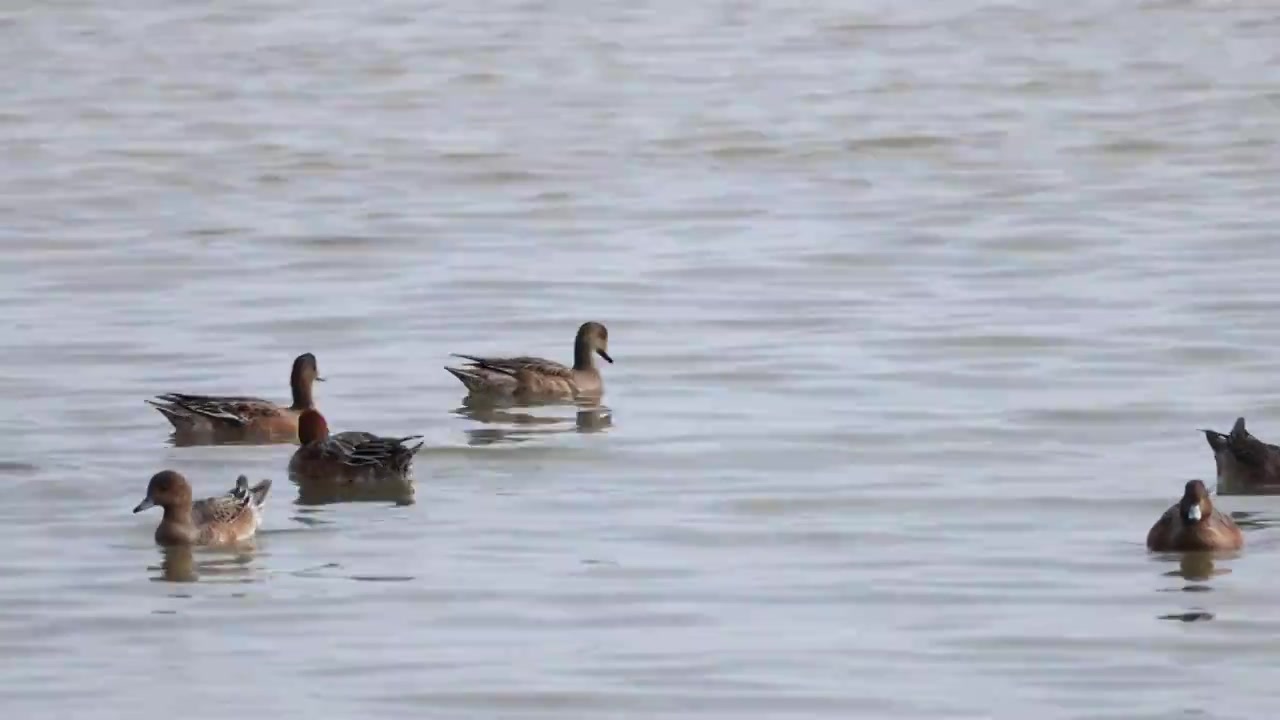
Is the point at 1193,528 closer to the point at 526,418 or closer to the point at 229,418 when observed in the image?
the point at 526,418

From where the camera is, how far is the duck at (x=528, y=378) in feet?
50.8

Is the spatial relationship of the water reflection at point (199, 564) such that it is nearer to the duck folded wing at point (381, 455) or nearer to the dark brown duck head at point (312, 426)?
the duck folded wing at point (381, 455)

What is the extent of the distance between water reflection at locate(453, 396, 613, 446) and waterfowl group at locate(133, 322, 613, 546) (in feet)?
0.20

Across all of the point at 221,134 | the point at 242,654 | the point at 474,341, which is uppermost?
the point at 221,134

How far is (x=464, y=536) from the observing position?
471 inches

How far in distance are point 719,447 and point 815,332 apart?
3.71m

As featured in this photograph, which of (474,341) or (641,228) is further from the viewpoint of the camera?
(641,228)

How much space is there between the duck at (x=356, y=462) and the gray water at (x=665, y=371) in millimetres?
171

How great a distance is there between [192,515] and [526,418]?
3771 mm

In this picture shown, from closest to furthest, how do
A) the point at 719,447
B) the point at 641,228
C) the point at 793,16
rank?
the point at 719,447 < the point at 641,228 < the point at 793,16

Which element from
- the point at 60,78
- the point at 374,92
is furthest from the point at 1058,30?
the point at 60,78

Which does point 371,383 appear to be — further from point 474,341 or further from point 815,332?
point 815,332

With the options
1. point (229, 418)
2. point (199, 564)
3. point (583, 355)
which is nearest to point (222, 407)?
point (229, 418)

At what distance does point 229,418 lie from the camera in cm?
1431
